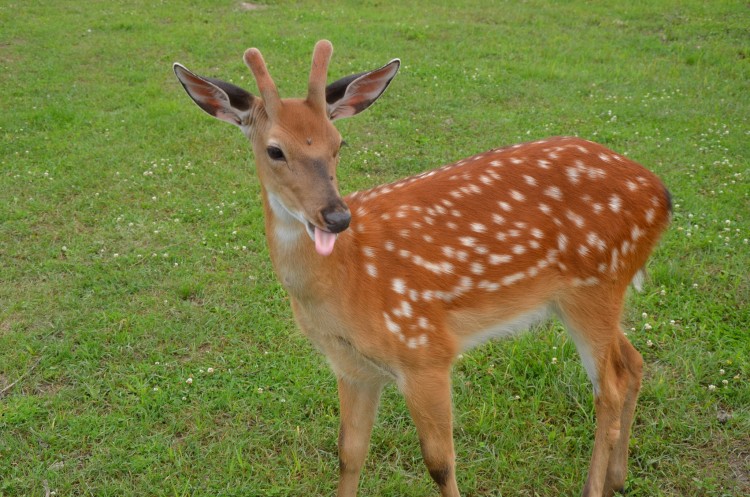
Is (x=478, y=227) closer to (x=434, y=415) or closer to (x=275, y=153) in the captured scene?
(x=434, y=415)

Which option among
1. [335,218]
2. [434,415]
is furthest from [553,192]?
[335,218]

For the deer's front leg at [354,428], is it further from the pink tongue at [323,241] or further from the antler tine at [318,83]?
the antler tine at [318,83]

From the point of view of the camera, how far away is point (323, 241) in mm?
2875

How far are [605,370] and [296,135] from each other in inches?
80.4

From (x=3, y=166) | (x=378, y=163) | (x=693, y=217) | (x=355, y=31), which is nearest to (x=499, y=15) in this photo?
(x=355, y=31)

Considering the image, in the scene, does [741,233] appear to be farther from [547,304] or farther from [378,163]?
[378,163]

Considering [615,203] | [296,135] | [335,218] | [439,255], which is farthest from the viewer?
[615,203]

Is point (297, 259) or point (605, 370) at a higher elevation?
point (297, 259)

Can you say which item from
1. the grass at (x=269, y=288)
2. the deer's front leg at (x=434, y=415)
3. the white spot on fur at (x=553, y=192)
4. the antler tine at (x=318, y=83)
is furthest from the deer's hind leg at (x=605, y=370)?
the antler tine at (x=318, y=83)

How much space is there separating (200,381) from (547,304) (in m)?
2.31

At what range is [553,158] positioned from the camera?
3.77m

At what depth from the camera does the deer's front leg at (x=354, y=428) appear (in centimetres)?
371

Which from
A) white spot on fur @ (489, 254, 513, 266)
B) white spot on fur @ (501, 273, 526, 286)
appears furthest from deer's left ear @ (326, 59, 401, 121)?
white spot on fur @ (501, 273, 526, 286)

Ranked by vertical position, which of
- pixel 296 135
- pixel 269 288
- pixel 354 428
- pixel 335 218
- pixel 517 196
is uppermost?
pixel 296 135
